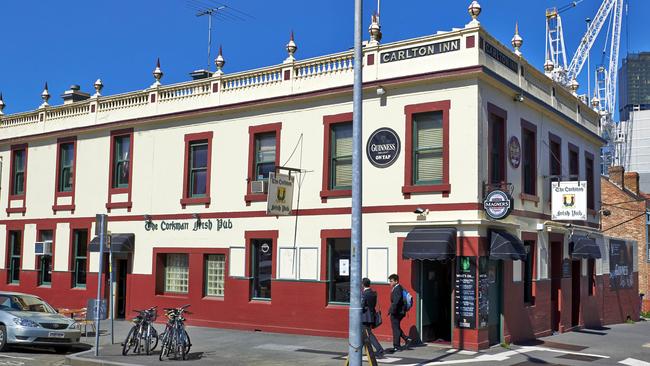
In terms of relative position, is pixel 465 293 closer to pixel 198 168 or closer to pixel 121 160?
pixel 198 168

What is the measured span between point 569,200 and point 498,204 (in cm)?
440

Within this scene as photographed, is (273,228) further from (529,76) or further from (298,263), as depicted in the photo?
(529,76)

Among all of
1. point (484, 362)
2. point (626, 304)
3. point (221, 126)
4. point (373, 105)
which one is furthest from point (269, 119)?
point (626, 304)

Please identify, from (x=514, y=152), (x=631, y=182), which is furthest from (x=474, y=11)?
(x=631, y=182)

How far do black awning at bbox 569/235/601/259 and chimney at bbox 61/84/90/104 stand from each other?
19.5 m

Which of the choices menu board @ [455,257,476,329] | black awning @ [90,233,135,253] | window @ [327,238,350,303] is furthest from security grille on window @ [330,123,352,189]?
black awning @ [90,233,135,253]

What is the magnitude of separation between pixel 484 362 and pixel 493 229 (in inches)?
150

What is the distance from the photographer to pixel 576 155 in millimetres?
25219

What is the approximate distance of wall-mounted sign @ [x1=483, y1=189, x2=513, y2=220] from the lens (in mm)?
17344

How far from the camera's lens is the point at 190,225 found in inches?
922

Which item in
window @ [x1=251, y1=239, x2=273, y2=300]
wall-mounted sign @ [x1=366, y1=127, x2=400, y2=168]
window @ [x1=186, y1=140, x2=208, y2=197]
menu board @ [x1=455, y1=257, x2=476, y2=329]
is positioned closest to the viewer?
menu board @ [x1=455, y1=257, x2=476, y2=329]

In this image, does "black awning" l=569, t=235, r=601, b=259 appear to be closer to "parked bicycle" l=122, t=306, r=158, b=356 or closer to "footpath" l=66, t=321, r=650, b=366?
"footpath" l=66, t=321, r=650, b=366

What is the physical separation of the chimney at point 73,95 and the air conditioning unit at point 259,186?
1177cm

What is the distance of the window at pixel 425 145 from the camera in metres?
18.7
